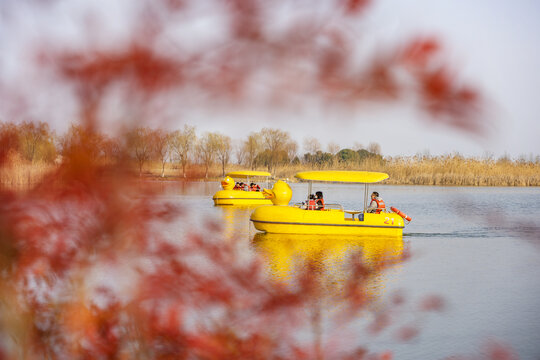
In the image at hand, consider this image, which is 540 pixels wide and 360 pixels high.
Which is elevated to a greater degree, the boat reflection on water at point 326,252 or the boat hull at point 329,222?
the boat hull at point 329,222

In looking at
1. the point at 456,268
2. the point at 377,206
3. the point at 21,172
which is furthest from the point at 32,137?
the point at 377,206

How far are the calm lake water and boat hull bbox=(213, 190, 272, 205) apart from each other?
20.5 feet

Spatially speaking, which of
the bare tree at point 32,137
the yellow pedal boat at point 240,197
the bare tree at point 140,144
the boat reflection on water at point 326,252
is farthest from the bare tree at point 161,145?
the yellow pedal boat at point 240,197

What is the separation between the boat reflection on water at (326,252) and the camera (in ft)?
39.7

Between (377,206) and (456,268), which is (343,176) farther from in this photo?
(456,268)

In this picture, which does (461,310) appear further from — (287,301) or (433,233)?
(433,233)

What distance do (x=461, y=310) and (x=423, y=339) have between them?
237 centimetres

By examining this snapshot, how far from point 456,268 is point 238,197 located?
17632 mm

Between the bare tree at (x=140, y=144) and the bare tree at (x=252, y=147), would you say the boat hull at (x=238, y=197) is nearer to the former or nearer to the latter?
the bare tree at (x=252, y=147)

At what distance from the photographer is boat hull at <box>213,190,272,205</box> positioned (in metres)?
30.0

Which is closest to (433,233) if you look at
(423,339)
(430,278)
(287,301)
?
(430,278)

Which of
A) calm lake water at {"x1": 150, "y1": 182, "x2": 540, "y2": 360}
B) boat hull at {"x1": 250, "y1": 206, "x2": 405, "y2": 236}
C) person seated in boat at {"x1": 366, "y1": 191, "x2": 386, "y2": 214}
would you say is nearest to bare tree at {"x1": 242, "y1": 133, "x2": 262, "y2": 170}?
calm lake water at {"x1": 150, "y1": 182, "x2": 540, "y2": 360}

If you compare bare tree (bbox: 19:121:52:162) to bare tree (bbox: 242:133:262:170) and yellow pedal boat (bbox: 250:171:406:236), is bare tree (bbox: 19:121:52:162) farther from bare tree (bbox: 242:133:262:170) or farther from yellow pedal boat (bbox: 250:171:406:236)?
yellow pedal boat (bbox: 250:171:406:236)

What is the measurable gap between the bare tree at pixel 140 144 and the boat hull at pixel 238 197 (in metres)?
28.5
